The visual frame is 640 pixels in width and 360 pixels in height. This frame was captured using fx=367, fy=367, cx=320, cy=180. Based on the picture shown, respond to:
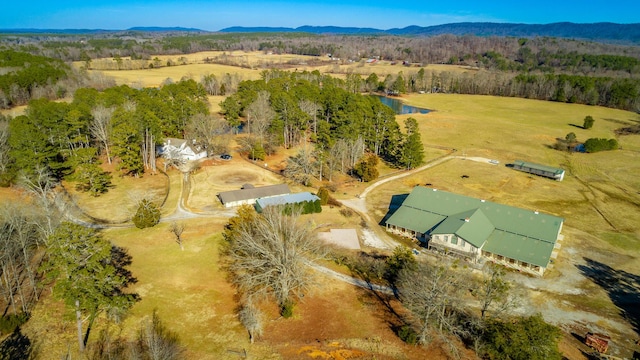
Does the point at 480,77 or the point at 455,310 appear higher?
the point at 480,77

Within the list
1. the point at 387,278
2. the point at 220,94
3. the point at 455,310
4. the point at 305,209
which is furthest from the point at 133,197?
the point at 220,94

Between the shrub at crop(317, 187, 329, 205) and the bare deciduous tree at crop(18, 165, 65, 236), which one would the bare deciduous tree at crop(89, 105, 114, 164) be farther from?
the shrub at crop(317, 187, 329, 205)

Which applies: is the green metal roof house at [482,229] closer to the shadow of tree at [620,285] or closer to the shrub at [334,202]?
the shadow of tree at [620,285]

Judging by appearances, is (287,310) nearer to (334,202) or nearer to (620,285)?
(334,202)

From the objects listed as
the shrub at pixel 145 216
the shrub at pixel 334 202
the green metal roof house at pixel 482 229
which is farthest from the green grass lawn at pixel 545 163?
the shrub at pixel 145 216

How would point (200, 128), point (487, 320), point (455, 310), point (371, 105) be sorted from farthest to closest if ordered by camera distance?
point (371, 105) → point (200, 128) → point (455, 310) → point (487, 320)

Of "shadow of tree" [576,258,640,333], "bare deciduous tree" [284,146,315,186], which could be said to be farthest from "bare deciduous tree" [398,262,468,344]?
"bare deciduous tree" [284,146,315,186]

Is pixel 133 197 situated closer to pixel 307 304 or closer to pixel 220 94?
pixel 307 304

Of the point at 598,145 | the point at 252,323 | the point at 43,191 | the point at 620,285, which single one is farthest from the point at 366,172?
the point at 598,145
